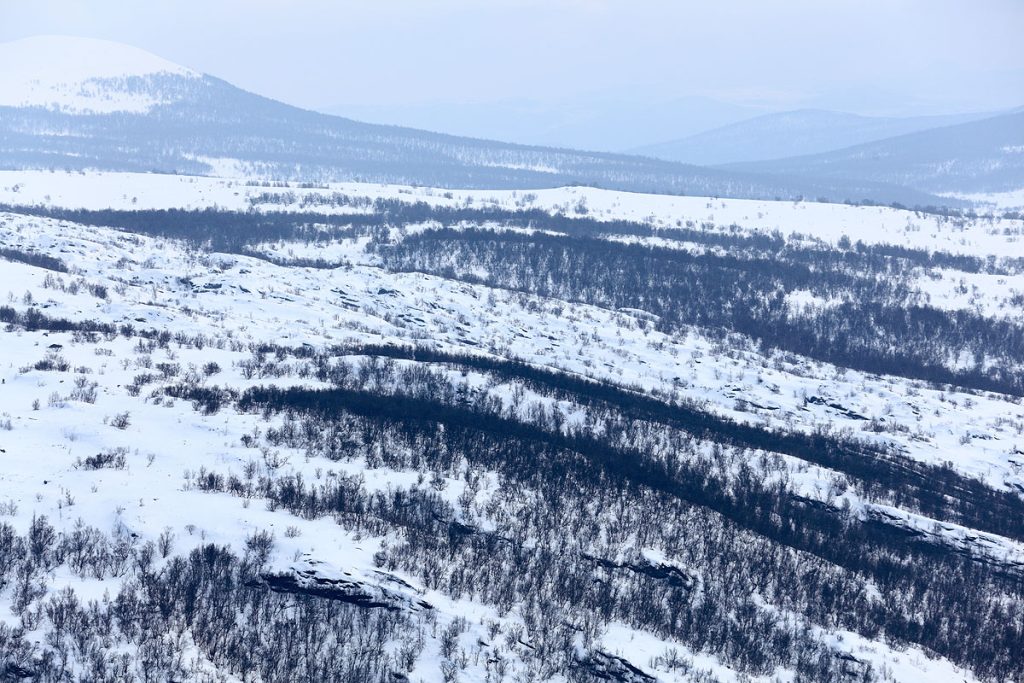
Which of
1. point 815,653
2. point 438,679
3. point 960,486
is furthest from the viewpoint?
point 960,486

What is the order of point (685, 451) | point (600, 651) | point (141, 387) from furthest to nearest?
point (685, 451) < point (141, 387) < point (600, 651)

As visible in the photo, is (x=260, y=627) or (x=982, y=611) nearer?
(x=260, y=627)

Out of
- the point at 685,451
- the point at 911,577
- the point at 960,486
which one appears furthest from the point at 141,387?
the point at 960,486

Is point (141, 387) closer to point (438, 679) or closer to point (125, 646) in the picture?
point (125, 646)

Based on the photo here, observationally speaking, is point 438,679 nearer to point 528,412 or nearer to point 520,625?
point 520,625

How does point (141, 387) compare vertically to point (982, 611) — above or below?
above

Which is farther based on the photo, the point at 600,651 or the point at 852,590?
the point at 852,590

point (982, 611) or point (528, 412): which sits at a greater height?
point (528, 412)

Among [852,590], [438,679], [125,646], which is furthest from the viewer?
[852,590]

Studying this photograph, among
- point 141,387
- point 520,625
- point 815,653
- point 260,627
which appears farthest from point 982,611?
point 141,387
